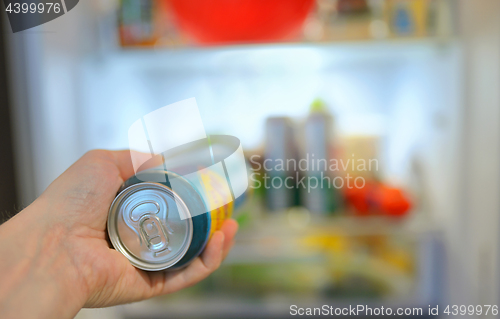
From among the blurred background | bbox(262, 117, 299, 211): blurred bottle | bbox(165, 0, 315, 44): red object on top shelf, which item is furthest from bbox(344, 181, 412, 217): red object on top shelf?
bbox(165, 0, 315, 44): red object on top shelf

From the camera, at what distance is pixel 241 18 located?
0.78 meters

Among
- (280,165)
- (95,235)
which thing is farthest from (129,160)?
(280,165)

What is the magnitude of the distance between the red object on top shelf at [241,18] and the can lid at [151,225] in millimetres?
565

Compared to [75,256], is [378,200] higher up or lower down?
lower down

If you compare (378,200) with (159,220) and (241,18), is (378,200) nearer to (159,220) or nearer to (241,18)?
(241,18)

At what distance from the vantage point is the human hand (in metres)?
0.31

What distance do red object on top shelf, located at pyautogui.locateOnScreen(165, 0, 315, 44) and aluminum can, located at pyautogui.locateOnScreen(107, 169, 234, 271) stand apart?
1.79 ft

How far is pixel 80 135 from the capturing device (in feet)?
2.70

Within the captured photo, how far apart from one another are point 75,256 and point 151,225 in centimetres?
9

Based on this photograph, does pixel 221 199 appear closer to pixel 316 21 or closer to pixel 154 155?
pixel 154 155

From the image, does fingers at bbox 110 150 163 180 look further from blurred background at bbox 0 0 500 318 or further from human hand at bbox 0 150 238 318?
blurred background at bbox 0 0 500 318

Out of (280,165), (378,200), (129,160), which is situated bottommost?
(378,200)

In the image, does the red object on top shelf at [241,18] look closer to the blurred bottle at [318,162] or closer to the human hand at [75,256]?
the blurred bottle at [318,162]

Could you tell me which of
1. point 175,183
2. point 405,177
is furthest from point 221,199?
point 405,177
